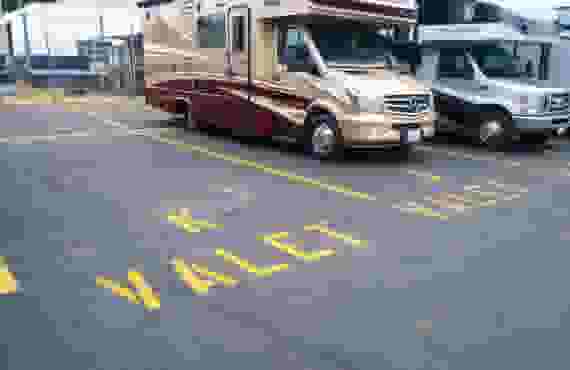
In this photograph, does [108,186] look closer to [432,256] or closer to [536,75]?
[432,256]

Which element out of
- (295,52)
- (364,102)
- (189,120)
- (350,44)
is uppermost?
(350,44)

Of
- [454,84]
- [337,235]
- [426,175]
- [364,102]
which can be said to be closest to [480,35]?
[454,84]

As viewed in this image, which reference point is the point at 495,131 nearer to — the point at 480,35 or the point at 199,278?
the point at 480,35

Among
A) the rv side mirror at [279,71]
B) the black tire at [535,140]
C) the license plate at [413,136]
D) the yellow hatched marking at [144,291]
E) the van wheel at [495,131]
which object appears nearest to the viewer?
the yellow hatched marking at [144,291]

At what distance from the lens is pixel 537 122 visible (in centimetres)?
1093

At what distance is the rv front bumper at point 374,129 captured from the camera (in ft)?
31.0

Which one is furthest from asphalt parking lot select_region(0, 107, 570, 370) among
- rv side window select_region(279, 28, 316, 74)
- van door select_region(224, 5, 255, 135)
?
van door select_region(224, 5, 255, 135)

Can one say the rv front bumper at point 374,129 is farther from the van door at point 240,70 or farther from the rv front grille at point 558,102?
the rv front grille at point 558,102

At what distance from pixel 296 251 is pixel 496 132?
24.6ft

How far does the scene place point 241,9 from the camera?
37.1 ft

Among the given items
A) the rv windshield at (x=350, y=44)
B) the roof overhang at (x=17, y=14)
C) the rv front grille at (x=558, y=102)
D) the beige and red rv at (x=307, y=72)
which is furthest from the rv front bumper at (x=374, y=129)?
the roof overhang at (x=17, y=14)

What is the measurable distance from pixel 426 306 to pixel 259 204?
3.23 metres

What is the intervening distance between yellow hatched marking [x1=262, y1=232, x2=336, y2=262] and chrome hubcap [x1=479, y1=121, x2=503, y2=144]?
7.20 metres

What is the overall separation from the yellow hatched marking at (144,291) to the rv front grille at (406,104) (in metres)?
5.96
